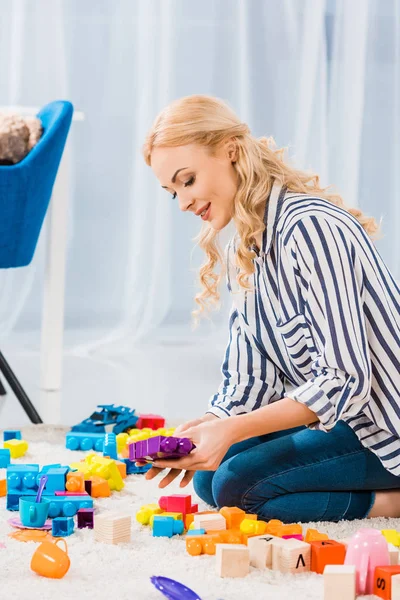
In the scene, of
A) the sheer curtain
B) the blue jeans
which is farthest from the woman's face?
the sheer curtain

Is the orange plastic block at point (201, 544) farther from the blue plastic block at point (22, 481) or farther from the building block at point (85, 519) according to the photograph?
the blue plastic block at point (22, 481)

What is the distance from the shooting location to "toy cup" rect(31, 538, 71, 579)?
3.65ft

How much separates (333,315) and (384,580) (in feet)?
1.23

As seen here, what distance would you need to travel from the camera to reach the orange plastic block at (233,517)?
130 centimetres

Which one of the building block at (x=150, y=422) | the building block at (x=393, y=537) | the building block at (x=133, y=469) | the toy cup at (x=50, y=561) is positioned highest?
the toy cup at (x=50, y=561)

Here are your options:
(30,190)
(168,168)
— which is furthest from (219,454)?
(30,190)

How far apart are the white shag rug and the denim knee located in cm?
15

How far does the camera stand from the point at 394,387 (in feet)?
4.40

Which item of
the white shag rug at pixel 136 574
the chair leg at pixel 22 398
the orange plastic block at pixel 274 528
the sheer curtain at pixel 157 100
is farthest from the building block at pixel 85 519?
the sheer curtain at pixel 157 100

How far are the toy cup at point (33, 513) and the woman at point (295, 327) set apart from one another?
163mm

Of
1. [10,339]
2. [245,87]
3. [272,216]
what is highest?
[245,87]

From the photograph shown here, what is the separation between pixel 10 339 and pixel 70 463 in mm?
1654

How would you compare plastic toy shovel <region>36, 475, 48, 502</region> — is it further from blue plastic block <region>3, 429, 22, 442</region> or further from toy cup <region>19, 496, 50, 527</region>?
blue plastic block <region>3, 429, 22, 442</region>

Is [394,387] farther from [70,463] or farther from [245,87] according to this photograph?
[245,87]
